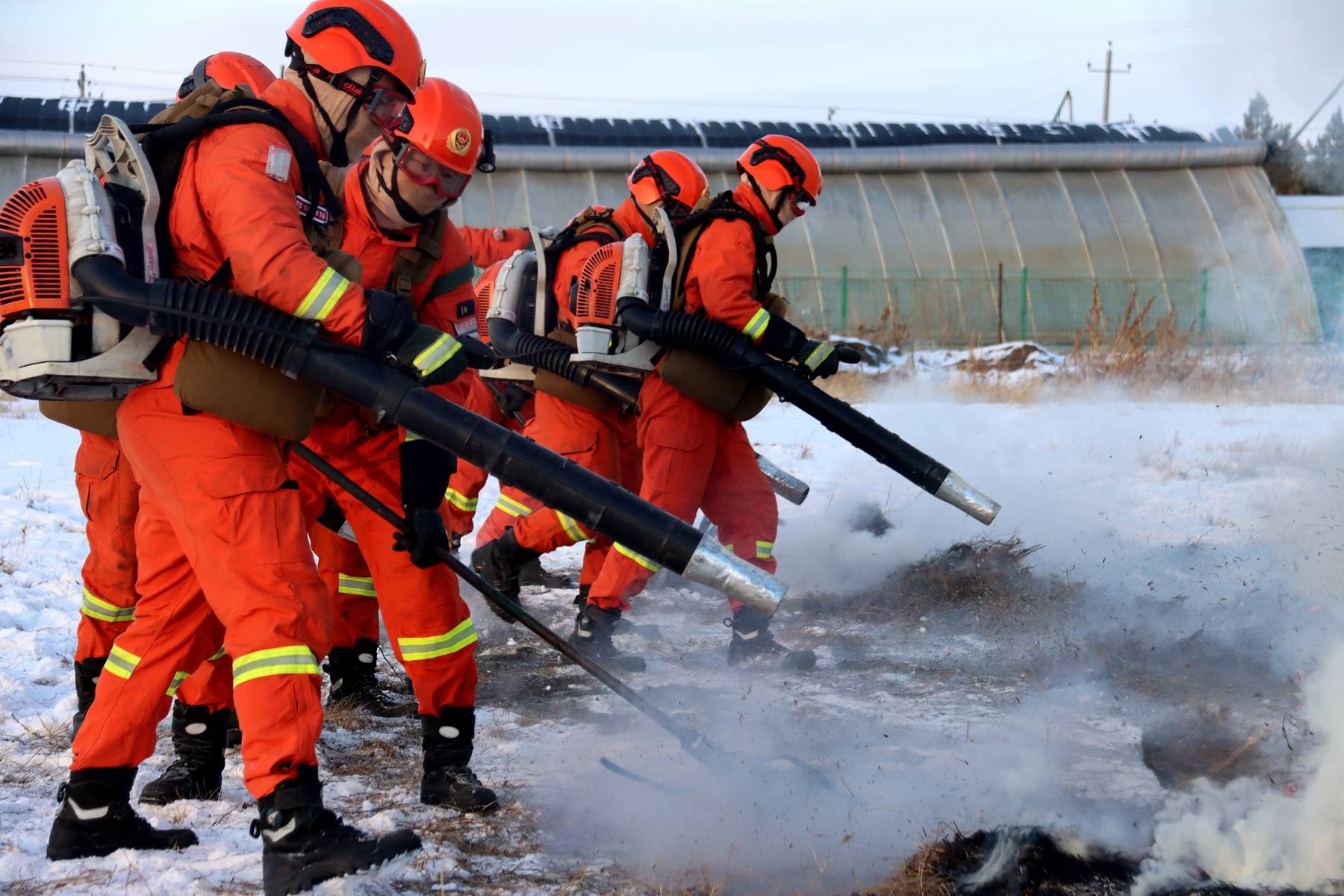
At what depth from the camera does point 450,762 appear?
383 centimetres

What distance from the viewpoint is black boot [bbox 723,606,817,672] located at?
5617 mm

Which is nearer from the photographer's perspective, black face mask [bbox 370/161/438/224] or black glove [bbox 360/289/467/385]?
black glove [bbox 360/289/467/385]

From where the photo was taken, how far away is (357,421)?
12.8 ft

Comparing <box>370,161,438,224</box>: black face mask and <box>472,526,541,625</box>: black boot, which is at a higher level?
<box>370,161,438,224</box>: black face mask

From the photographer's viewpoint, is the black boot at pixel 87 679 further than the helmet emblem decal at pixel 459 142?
Yes

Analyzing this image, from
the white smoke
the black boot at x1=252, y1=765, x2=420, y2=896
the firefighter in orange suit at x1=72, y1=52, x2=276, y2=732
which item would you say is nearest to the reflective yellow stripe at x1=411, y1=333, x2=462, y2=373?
the black boot at x1=252, y1=765, x2=420, y2=896

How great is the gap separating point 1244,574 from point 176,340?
4.83m

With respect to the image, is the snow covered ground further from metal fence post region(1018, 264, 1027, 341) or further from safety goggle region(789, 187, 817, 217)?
metal fence post region(1018, 264, 1027, 341)

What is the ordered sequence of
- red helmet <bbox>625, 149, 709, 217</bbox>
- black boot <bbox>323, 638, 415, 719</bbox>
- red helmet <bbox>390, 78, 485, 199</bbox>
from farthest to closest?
red helmet <bbox>625, 149, 709, 217</bbox>, black boot <bbox>323, 638, 415, 719</bbox>, red helmet <bbox>390, 78, 485, 199</bbox>

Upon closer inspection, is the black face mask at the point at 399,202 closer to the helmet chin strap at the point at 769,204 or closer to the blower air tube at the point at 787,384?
the blower air tube at the point at 787,384

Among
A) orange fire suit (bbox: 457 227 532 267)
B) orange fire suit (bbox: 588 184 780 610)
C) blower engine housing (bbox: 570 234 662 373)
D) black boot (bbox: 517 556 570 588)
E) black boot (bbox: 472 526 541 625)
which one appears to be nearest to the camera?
orange fire suit (bbox: 588 184 780 610)

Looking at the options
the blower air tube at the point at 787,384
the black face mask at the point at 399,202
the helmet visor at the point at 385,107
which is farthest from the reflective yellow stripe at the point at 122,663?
the blower air tube at the point at 787,384

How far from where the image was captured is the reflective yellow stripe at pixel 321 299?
3098 millimetres

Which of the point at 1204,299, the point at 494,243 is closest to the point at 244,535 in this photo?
the point at 494,243
